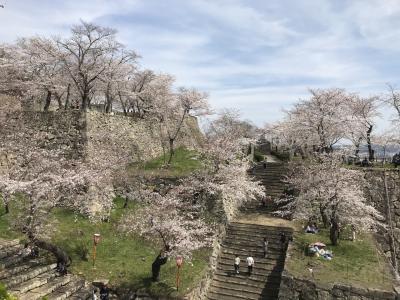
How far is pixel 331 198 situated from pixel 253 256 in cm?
539

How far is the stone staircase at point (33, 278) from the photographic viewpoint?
1597 cm

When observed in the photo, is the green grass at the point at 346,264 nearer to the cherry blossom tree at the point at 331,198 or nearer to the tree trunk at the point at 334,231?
the tree trunk at the point at 334,231

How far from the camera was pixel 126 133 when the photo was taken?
103 ft

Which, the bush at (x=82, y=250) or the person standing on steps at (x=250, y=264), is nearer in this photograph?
the bush at (x=82, y=250)

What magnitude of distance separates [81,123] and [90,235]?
922cm

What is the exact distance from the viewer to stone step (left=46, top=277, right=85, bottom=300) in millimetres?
16500

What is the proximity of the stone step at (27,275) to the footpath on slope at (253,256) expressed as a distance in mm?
7897

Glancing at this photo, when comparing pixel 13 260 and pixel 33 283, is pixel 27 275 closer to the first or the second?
pixel 33 283

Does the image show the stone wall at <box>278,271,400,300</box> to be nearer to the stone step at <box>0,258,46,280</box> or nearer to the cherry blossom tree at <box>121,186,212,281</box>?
the cherry blossom tree at <box>121,186,212,281</box>

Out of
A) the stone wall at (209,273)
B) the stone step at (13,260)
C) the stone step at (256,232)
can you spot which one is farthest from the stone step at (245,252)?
the stone step at (13,260)

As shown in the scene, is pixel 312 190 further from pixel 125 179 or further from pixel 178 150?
pixel 178 150

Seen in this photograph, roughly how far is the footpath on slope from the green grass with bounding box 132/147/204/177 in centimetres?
547

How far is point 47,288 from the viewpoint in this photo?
16656 millimetres

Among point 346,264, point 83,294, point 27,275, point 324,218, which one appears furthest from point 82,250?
point 324,218
